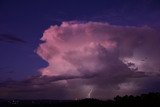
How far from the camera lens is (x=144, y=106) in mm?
134250

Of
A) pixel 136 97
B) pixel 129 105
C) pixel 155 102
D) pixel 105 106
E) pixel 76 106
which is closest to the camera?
pixel 155 102

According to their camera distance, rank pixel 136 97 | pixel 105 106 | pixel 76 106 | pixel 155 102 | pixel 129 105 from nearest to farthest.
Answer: pixel 155 102, pixel 129 105, pixel 105 106, pixel 136 97, pixel 76 106

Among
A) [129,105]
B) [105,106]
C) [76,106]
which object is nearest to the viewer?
[129,105]

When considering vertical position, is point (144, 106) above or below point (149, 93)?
below

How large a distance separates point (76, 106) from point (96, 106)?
69.9ft

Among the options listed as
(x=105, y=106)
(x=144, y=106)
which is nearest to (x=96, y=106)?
(x=105, y=106)

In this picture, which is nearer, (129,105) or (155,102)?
(155,102)

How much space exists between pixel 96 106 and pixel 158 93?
33.7 metres

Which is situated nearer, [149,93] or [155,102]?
[155,102]

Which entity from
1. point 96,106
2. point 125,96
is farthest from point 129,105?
point 125,96

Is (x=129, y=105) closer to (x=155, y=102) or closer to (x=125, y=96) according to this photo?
(x=155, y=102)

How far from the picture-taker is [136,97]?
166m

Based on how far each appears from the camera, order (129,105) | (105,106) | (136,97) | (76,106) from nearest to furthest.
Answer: (129,105)
(105,106)
(136,97)
(76,106)

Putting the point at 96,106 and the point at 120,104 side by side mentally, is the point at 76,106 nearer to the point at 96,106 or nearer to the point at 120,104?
the point at 96,106
